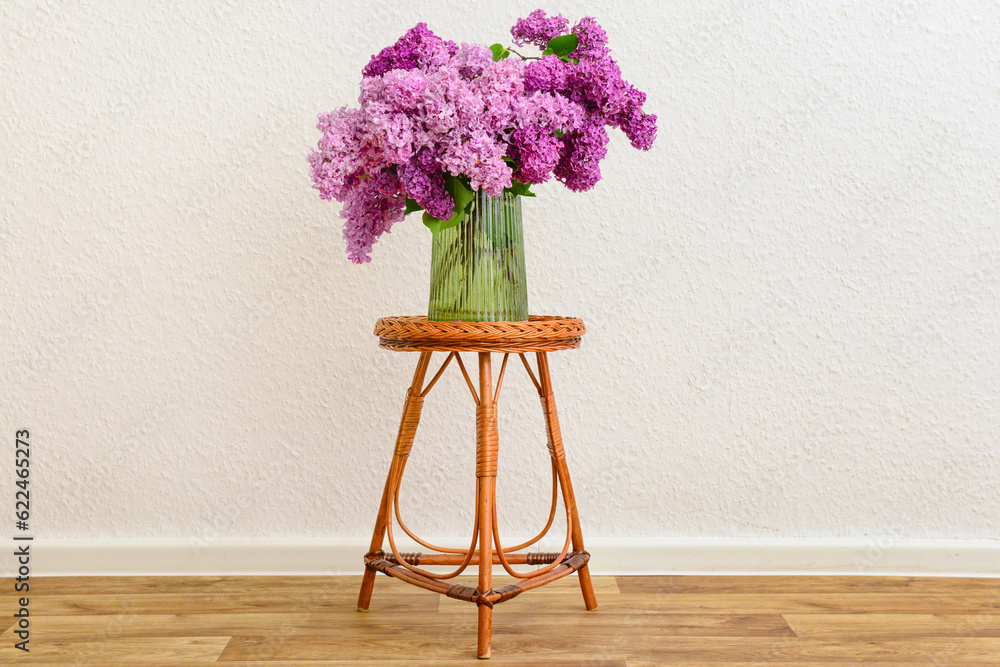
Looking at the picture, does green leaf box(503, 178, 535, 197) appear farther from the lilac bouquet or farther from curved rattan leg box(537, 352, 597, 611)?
curved rattan leg box(537, 352, 597, 611)

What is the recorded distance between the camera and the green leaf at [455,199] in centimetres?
111

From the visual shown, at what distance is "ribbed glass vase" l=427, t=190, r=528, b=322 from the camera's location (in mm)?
1156

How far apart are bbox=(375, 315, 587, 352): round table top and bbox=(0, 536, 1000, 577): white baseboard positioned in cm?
58

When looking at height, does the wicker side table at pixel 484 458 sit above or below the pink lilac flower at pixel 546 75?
below

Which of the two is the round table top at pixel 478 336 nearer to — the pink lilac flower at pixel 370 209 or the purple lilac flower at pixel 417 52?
the pink lilac flower at pixel 370 209

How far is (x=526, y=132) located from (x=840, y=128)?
822mm

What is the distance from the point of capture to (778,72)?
151cm

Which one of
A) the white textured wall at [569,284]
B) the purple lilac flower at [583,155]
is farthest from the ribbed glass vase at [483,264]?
the white textured wall at [569,284]

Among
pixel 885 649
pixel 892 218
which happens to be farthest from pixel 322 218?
pixel 885 649

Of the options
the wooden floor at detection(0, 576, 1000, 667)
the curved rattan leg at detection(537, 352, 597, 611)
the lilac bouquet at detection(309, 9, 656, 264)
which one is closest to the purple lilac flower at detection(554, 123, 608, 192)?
the lilac bouquet at detection(309, 9, 656, 264)

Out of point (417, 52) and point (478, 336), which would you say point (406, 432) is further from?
point (417, 52)

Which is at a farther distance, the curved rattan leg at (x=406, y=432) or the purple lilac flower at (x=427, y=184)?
the curved rattan leg at (x=406, y=432)

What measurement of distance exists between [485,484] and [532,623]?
31cm

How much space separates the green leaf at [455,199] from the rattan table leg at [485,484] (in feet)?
0.67
